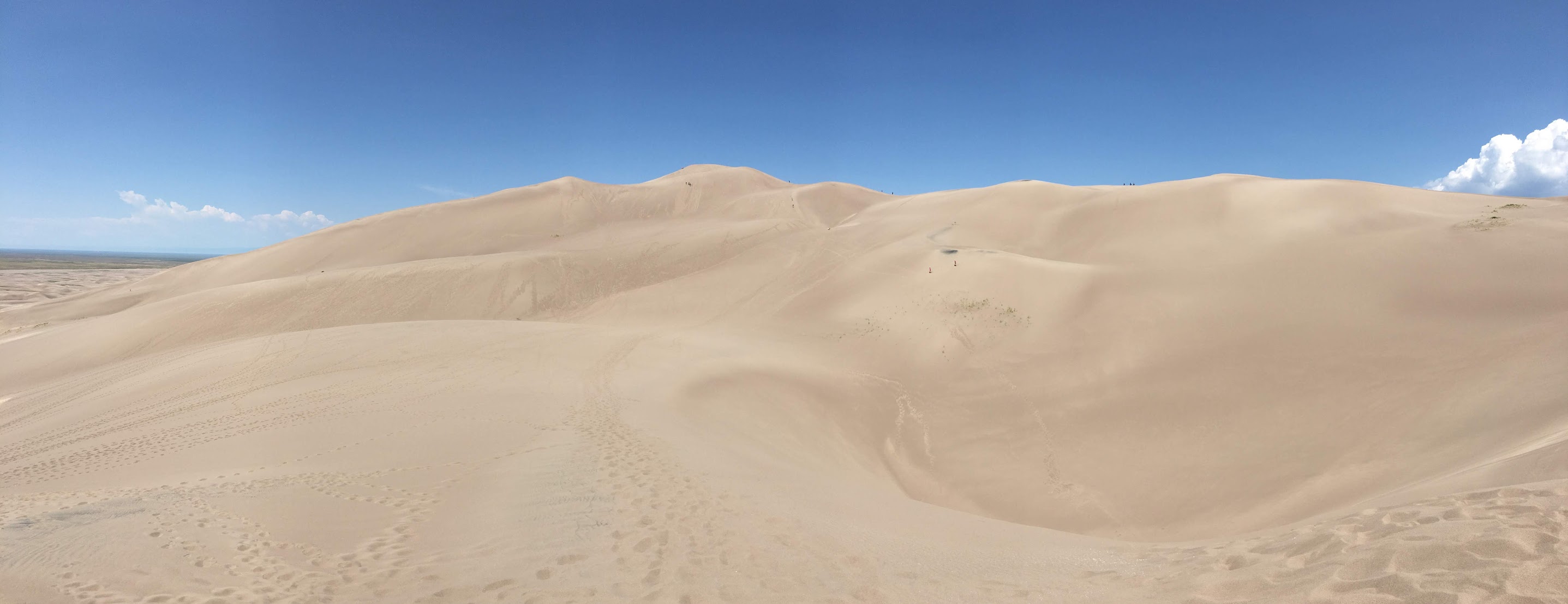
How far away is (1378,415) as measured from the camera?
8930mm

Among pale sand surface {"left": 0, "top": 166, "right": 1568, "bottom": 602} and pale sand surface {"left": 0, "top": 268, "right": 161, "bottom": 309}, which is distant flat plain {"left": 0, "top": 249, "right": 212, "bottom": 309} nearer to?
pale sand surface {"left": 0, "top": 268, "right": 161, "bottom": 309}

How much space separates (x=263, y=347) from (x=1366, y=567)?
20041 mm

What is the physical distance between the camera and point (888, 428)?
12.1 metres

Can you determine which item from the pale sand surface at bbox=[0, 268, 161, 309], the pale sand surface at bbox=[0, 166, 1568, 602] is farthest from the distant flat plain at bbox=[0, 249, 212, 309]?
the pale sand surface at bbox=[0, 166, 1568, 602]

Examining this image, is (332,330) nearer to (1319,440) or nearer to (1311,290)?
(1319,440)

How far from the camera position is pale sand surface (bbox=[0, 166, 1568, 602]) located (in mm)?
4254

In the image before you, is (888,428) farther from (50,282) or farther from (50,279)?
(50,279)

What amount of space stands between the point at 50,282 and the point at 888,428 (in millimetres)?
91050

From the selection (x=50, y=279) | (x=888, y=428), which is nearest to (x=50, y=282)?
(x=50, y=279)

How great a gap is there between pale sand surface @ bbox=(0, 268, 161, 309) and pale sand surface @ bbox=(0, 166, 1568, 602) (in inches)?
1402

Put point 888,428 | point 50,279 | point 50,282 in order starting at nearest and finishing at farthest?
point 888,428
point 50,282
point 50,279

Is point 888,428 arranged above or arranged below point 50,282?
below

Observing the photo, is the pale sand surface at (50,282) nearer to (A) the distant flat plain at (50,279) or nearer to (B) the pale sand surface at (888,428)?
(A) the distant flat plain at (50,279)

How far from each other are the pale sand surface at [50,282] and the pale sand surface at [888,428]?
3561 centimetres
